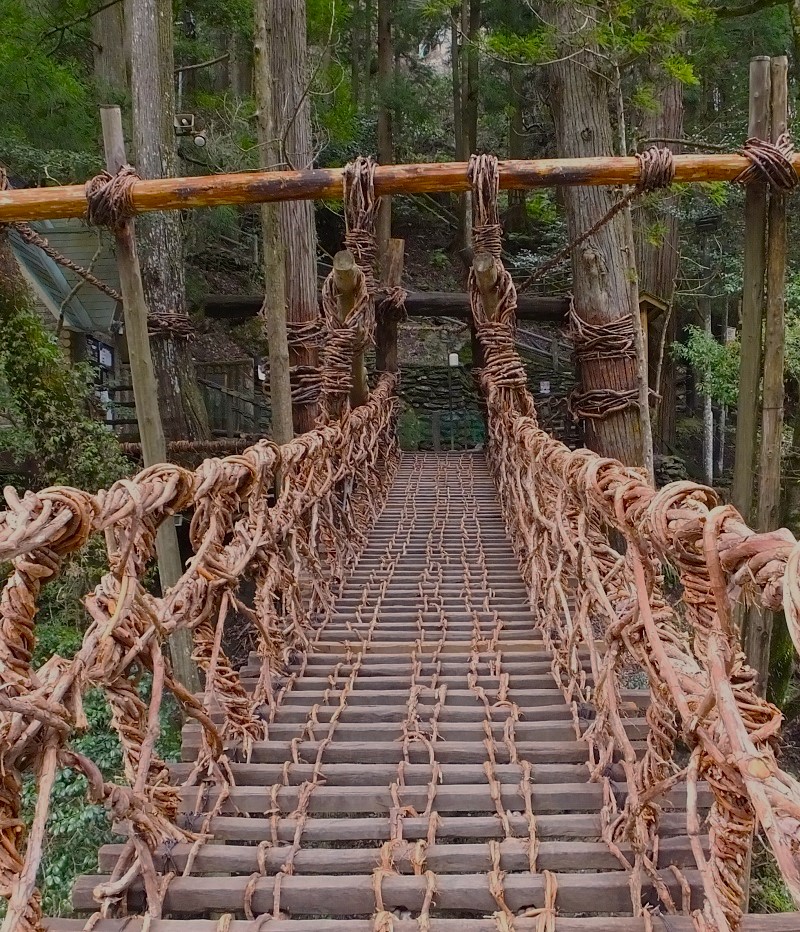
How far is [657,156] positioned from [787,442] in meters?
3.60

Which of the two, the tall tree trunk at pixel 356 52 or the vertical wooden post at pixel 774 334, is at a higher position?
the tall tree trunk at pixel 356 52

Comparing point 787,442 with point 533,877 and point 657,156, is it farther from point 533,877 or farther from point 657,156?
point 533,877

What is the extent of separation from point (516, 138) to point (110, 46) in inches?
245

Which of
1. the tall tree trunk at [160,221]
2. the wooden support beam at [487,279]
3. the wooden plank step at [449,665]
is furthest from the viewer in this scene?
the tall tree trunk at [160,221]

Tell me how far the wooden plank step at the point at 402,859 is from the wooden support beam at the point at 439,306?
5.45 m

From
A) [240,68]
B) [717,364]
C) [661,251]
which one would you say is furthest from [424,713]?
[240,68]

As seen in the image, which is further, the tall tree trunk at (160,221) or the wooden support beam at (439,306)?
the wooden support beam at (439,306)

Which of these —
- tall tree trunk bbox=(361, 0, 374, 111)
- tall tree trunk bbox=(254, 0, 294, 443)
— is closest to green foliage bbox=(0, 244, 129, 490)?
tall tree trunk bbox=(254, 0, 294, 443)

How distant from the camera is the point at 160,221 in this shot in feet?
17.7

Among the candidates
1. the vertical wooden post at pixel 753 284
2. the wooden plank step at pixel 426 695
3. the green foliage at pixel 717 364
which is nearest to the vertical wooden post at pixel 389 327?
the green foliage at pixel 717 364

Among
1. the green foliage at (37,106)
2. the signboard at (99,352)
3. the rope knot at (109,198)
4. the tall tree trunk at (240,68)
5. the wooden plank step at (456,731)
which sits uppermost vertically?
the tall tree trunk at (240,68)

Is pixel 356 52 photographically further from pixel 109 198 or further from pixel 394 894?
pixel 394 894

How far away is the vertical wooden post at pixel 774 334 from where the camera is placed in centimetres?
271

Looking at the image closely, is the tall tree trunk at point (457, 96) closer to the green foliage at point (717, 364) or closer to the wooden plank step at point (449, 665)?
the green foliage at point (717, 364)
